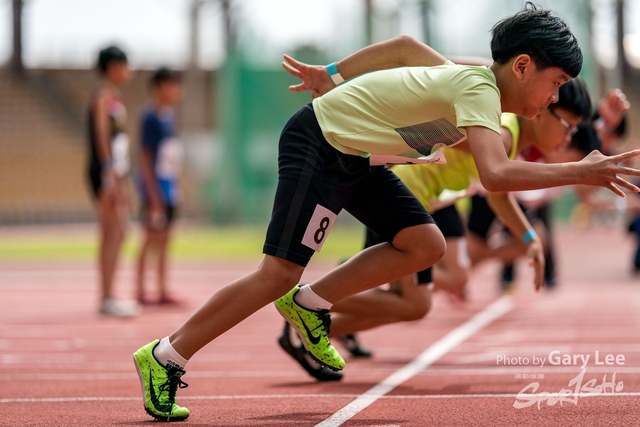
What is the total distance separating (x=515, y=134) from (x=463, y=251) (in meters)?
1.82

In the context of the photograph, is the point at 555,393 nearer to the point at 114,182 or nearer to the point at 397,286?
the point at 397,286

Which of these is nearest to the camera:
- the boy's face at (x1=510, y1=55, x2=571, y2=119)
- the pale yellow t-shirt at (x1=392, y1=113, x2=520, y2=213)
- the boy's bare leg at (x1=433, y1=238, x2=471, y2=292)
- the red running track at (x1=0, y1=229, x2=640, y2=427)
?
the boy's face at (x1=510, y1=55, x2=571, y2=119)

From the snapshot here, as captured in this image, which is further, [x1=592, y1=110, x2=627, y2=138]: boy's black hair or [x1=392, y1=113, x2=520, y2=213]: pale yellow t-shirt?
[x1=592, y1=110, x2=627, y2=138]: boy's black hair

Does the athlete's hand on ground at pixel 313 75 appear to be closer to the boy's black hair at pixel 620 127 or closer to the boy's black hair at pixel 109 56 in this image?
the boy's black hair at pixel 620 127

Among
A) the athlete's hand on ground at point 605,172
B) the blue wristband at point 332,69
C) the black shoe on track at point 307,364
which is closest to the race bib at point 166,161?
the black shoe on track at point 307,364

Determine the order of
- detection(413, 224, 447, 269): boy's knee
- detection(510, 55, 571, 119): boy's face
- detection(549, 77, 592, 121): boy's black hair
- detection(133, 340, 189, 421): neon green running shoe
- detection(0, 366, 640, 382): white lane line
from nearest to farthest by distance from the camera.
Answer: detection(510, 55, 571, 119): boy's face, detection(133, 340, 189, 421): neon green running shoe, detection(413, 224, 447, 269): boy's knee, detection(549, 77, 592, 121): boy's black hair, detection(0, 366, 640, 382): white lane line

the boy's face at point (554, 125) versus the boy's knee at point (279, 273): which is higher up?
the boy's face at point (554, 125)

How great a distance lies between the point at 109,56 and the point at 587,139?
4516 millimetres

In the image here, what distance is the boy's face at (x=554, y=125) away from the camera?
5141 mm

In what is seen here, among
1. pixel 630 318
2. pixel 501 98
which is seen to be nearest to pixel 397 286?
pixel 501 98

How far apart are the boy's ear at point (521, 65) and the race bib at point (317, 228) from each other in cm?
93

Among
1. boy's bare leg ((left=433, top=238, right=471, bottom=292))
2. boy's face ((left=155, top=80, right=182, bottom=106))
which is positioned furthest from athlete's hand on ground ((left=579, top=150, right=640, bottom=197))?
boy's face ((left=155, top=80, right=182, bottom=106))

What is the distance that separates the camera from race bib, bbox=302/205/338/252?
395 centimetres

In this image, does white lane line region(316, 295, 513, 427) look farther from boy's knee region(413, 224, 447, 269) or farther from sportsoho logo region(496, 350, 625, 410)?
boy's knee region(413, 224, 447, 269)
